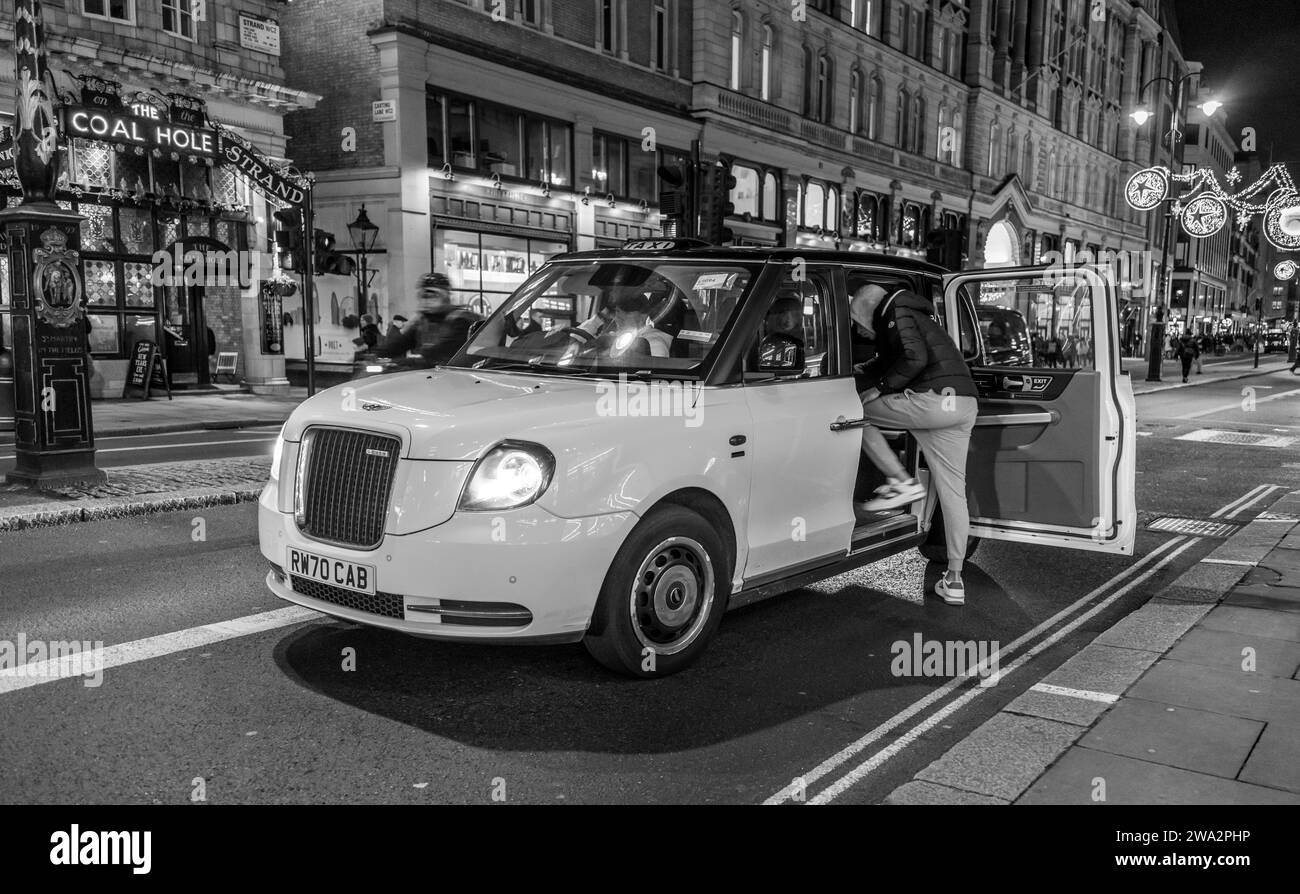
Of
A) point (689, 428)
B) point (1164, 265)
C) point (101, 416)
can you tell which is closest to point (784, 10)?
point (1164, 265)

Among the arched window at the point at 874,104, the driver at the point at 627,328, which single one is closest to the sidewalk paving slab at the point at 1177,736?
the driver at the point at 627,328

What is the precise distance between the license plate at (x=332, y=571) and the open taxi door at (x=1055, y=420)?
13.6 feet

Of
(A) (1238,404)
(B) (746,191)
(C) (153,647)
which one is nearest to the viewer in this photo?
(C) (153,647)

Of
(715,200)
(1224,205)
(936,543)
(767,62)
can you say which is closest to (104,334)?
(715,200)

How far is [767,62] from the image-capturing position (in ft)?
114

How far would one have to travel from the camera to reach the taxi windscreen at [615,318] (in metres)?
5.06

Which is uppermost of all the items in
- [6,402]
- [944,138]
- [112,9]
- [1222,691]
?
[944,138]

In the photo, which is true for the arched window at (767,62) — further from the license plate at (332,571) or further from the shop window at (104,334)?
the license plate at (332,571)

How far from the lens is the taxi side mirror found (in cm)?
505

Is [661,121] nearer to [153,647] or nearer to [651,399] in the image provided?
[651,399]

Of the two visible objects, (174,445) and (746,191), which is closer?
(174,445)

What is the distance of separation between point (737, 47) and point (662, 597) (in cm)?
3192
